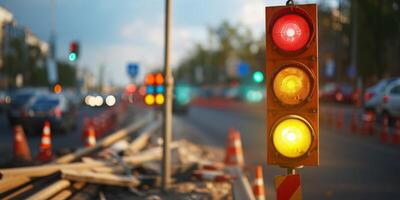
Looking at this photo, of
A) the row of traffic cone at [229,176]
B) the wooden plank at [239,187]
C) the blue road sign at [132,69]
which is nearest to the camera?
the row of traffic cone at [229,176]

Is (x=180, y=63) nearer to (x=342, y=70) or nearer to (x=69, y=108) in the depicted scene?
(x=342, y=70)

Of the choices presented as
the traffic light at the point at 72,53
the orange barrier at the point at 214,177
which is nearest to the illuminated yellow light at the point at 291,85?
the orange barrier at the point at 214,177

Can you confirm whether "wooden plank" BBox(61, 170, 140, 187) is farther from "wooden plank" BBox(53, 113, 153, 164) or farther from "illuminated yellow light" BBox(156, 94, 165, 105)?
"wooden plank" BBox(53, 113, 153, 164)

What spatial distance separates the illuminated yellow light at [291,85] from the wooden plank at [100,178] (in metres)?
5.07

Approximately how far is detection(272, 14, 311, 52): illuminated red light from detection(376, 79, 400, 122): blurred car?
62.2 feet

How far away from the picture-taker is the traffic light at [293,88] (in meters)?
4.04

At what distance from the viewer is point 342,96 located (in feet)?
144

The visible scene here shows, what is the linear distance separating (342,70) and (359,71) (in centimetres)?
1722

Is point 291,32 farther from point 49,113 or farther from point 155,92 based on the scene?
point 49,113

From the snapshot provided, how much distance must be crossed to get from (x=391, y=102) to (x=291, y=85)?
764 inches

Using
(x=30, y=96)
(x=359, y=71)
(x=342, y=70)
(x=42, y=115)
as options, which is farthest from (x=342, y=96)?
(x=42, y=115)

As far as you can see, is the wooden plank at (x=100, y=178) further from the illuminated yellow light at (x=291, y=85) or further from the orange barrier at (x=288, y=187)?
the illuminated yellow light at (x=291, y=85)

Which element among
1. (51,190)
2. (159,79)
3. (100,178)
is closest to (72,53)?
(159,79)

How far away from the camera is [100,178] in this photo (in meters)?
8.74
